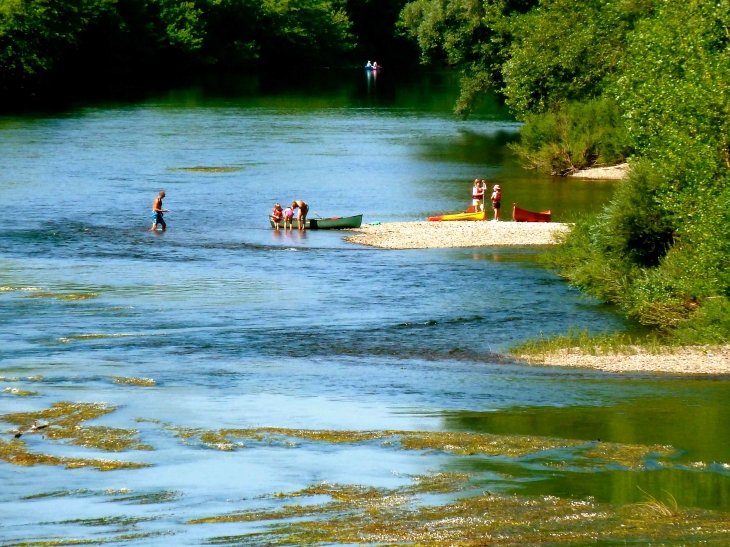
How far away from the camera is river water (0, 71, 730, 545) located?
17.0 metres

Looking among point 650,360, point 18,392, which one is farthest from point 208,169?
point 18,392

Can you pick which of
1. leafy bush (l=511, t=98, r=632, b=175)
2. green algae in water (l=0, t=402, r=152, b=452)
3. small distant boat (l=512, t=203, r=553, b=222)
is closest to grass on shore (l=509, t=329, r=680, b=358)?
green algae in water (l=0, t=402, r=152, b=452)

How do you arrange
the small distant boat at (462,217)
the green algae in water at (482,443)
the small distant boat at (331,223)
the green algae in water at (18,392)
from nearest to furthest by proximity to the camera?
the green algae in water at (482,443) → the green algae in water at (18,392) → the small distant boat at (331,223) → the small distant boat at (462,217)

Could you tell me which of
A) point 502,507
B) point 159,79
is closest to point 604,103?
point 502,507

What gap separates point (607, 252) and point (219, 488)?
761 inches

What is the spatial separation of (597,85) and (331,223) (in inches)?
749

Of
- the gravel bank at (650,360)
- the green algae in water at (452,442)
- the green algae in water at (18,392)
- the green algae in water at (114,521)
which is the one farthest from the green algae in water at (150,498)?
the gravel bank at (650,360)

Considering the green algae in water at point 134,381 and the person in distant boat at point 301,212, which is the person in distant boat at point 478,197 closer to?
the person in distant boat at point 301,212

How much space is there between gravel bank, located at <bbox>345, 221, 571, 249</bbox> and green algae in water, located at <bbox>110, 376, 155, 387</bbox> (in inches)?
747

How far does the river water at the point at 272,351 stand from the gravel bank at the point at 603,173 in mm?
2096

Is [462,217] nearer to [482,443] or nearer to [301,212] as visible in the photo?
[301,212]

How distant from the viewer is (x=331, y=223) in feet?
152

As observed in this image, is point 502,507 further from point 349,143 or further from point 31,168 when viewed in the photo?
point 349,143

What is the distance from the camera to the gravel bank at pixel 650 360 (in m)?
24.6
